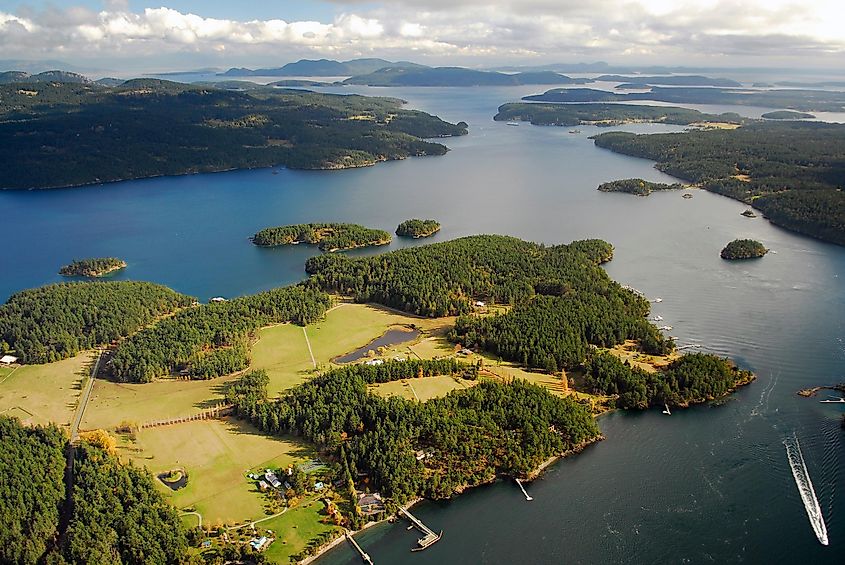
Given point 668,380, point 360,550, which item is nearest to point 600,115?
point 668,380

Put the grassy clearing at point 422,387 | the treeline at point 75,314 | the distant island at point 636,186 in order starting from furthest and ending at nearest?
the distant island at point 636,186 < the treeline at point 75,314 < the grassy clearing at point 422,387

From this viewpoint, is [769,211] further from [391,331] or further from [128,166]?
[128,166]

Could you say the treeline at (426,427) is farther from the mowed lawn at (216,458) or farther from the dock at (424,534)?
the mowed lawn at (216,458)

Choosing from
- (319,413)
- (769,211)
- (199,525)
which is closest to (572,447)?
(319,413)

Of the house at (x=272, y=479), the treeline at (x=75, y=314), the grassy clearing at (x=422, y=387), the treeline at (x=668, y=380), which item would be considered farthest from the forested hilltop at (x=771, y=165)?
the treeline at (x=75, y=314)

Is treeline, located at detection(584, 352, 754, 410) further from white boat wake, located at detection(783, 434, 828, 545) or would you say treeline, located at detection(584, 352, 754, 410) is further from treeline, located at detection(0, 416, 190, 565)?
treeline, located at detection(0, 416, 190, 565)

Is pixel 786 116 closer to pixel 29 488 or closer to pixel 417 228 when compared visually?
pixel 417 228
